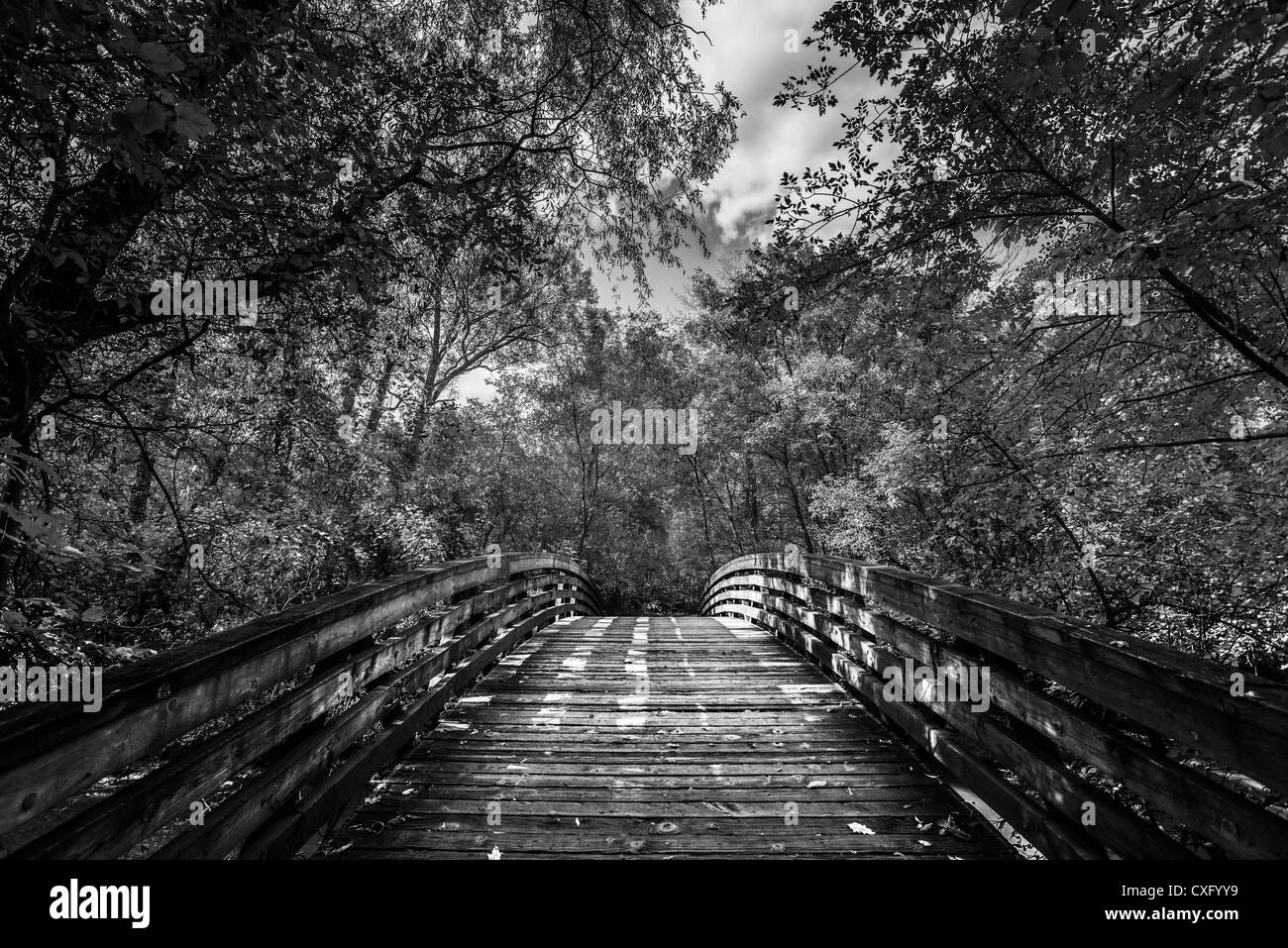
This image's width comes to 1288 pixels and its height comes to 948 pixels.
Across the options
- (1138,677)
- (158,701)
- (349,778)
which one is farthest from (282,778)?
(1138,677)

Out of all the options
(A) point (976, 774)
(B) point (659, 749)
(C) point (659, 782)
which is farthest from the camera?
(B) point (659, 749)

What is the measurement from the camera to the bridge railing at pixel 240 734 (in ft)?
4.27

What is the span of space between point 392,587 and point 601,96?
542 cm

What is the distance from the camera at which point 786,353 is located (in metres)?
17.1

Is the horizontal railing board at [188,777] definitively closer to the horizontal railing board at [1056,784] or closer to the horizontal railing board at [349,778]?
the horizontal railing board at [349,778]

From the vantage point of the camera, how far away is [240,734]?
1.95 meters

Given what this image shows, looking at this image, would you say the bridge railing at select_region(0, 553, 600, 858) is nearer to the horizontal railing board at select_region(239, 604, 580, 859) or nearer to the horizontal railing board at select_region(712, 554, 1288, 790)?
the horizontal railing board at select_region(239, 604, 580, 859)

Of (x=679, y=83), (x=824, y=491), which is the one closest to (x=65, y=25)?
(x=679, y=83)

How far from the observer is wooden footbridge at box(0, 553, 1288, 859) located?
59.6 inches

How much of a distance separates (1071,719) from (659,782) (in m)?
2.00

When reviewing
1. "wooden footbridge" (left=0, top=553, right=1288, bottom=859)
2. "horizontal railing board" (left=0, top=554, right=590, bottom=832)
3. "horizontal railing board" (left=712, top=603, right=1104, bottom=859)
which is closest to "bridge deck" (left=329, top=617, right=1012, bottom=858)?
"wooden footbridge" (left=0, top=553, right=1288, bottom=859)

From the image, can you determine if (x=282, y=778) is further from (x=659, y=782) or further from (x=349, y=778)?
(x=659, y=782)

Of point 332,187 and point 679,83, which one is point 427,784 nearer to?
point 332,187

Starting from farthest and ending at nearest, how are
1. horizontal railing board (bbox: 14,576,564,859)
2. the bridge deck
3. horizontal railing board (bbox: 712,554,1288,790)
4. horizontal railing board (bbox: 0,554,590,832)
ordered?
the bridge deck
horizontal railing board (bbox: 712,554,1288,790)
horizontal railing board (bbox: 14,576,564,859)
horizontal railing board (bbox: 0,554,590,832)
